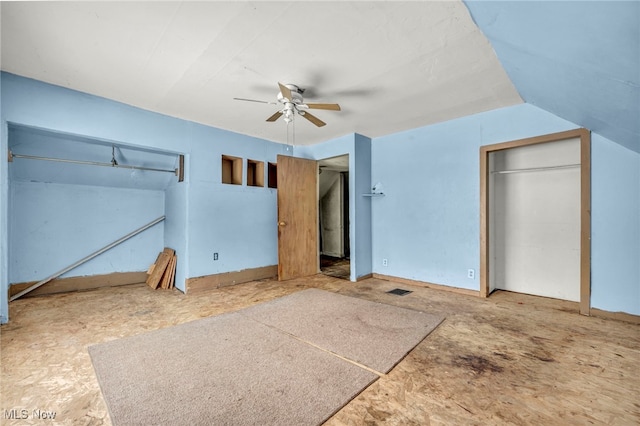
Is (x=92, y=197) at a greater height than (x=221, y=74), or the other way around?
(x=221, y=74)

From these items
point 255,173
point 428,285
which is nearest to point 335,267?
point 428,285

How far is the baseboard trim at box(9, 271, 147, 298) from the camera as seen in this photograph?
143 inches

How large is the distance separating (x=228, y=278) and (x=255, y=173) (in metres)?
2.00

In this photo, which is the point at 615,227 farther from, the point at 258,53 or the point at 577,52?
the point at 258,53

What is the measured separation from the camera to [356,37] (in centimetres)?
211

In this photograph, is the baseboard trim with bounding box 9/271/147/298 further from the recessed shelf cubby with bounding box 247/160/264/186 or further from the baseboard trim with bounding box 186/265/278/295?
the recessed shelf cubby with bounding box 247/160/264/186

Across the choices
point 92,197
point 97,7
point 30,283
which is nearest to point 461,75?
point 97,7

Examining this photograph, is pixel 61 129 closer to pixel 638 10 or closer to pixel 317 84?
pixel 317 84

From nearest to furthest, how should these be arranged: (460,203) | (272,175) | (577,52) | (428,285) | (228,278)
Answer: (577,52) → (460,203) → (428,285) → (228,278) → (272,175)

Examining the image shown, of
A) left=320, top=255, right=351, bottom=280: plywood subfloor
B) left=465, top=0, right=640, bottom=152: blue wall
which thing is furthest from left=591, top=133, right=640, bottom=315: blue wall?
left=320, top=255, right=351, bottom=280: plywood subfloor

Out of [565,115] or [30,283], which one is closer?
[565,115]

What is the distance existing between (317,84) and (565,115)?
9.01ft

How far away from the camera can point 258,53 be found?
232 cm

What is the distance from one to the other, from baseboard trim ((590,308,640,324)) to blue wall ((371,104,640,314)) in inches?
2.0
